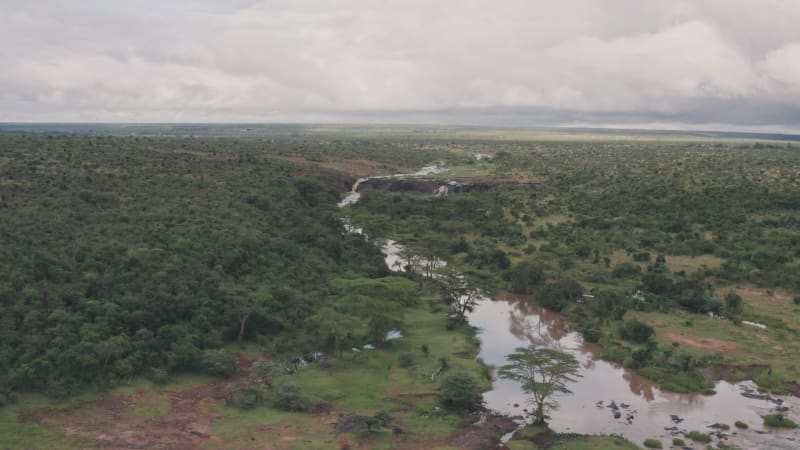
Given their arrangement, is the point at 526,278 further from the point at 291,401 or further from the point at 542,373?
the point at 291,401

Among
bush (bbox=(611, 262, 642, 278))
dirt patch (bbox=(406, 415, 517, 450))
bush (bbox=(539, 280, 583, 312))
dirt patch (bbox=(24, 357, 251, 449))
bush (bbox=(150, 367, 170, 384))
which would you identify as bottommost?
dirt patch (bbox=(406, 415, 517, 450))

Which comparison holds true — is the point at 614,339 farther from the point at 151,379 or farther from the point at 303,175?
the point at 303,175

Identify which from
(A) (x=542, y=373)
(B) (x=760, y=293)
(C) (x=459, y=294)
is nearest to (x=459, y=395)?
(A) (x=542, y=373)

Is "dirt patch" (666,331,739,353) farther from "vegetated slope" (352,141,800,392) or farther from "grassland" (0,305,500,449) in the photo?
"grassland" (0,305,500,449)

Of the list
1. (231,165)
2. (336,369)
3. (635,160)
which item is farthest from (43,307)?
(635,160)

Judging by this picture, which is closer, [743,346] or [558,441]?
[558,441]

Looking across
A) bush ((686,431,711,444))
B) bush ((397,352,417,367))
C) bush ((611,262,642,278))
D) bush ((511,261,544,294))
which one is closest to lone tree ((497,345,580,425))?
bush ((686,431,711,444))

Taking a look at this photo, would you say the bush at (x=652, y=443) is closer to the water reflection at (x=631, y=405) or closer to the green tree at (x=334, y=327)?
the water reflection at (x=631, y=405)
